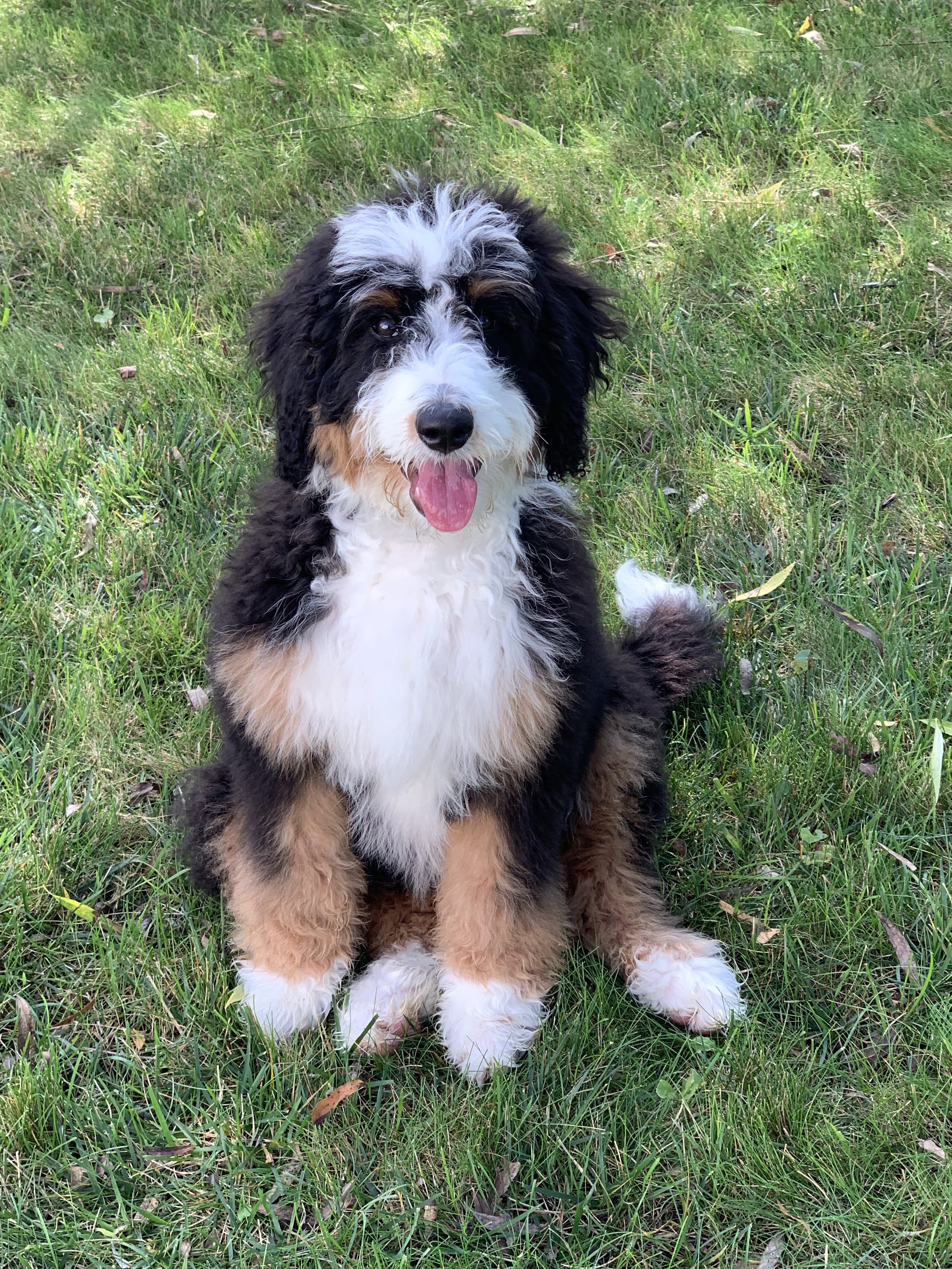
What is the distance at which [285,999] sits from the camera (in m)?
2.56

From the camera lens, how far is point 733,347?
4.21 metres

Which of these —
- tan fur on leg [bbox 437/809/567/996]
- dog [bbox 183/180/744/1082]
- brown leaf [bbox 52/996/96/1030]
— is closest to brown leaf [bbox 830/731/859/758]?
dog [bbox 183/180/744/1082]

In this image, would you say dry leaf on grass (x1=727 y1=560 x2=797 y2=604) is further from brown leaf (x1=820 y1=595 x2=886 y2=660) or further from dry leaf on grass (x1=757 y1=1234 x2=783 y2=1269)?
dry leaf on grass (x1=757 y1=1234 x2=783 y2=1269)

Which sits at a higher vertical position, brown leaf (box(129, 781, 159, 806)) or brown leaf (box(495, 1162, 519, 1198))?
brown leaf (box(495, 1162, 519, 1198))

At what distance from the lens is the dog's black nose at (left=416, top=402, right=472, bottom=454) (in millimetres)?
2045

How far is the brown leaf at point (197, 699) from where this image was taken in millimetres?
3260

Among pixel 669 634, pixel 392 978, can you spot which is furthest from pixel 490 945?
pixel 669 634

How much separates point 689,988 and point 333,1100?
81 cm

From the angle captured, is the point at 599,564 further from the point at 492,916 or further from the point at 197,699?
the point at 492,916

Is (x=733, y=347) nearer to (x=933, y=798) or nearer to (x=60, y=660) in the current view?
(x=933, y=798)

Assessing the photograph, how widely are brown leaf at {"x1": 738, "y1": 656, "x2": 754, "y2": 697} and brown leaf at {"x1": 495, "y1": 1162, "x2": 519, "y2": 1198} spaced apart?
58.2 inches

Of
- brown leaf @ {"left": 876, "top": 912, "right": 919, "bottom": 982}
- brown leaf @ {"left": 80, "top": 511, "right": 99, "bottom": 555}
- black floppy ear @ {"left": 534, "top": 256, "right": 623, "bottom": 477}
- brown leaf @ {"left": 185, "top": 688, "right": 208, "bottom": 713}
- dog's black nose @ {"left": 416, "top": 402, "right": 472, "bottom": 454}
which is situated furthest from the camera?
brown leaf @ {"left": 80, "top": 511, "right": 99, "bottom": 555}

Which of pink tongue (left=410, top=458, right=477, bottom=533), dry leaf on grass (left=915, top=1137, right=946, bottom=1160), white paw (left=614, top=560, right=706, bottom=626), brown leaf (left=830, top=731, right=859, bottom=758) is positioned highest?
pink tongue (left=410, top=458, right=477, bottom=533)

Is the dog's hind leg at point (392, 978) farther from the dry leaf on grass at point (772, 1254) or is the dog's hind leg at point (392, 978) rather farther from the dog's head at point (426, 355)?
the dog's head at point (426, 355)
